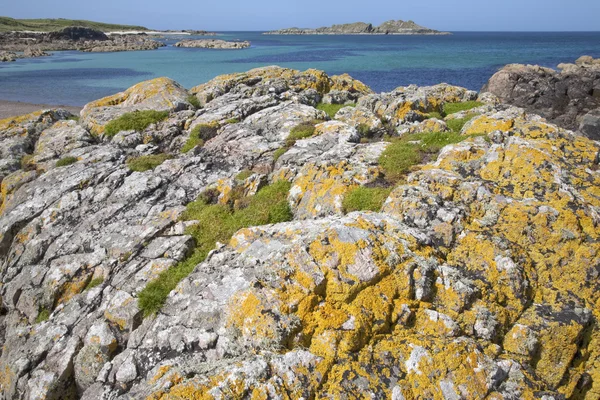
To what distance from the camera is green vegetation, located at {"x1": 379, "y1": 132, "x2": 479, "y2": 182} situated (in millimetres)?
13023

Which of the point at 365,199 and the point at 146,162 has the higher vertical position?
the point at 365,199

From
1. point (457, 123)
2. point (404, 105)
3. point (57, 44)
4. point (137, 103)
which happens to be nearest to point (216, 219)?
point (404, 105)

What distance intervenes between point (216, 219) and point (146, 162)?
257 inches

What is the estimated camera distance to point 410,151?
46.0 feet

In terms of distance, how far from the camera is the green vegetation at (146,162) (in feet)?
53.7

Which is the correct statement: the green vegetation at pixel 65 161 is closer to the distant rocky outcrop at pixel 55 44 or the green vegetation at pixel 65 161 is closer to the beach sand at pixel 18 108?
the beach sand at pixel 18 108

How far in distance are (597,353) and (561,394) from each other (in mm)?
1662

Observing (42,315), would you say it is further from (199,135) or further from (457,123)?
(457,123)

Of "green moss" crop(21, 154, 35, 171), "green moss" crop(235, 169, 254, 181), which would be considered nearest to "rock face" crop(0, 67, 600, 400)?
"green moss" crop(235, 169, 254, 181)

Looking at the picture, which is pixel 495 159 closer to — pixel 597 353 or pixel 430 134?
pixel 430 134

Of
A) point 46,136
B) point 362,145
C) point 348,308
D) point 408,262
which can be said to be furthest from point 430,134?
point 46,136

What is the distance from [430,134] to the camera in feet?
52.0

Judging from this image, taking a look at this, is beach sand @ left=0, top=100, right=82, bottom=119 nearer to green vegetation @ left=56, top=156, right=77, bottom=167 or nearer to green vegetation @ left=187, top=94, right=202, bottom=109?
green vegetation @ left=187, top=94, right=202, bottom=109

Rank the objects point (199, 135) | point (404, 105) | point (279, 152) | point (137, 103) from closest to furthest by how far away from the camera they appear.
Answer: point (279, 152) < point (199, 135) < point (404, 105) < point (137, 103)
